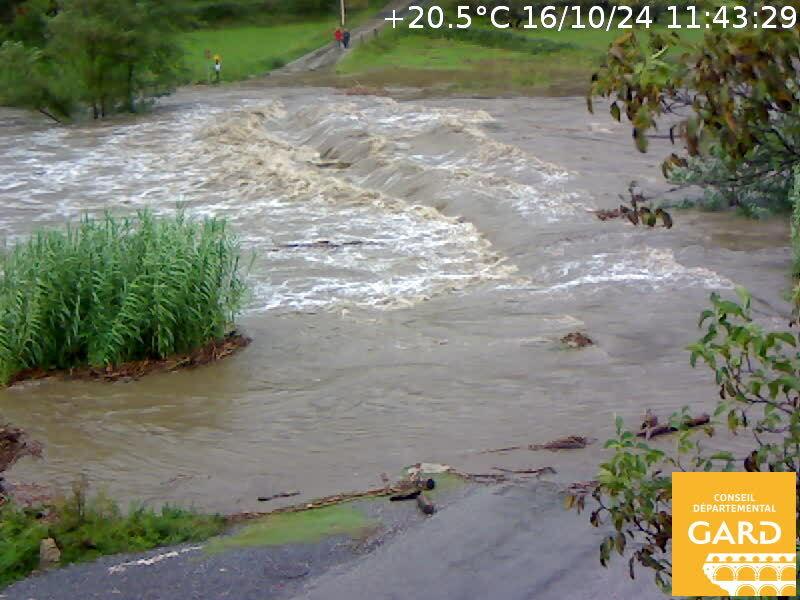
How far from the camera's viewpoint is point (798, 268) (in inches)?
498

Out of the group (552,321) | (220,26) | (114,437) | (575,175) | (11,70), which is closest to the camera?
(114,437)

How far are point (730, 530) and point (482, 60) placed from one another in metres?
38.1

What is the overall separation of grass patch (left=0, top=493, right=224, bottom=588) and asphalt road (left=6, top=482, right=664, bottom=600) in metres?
Result: 0.15

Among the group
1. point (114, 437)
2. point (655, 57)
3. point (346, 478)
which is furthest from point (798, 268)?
point (655, 57)

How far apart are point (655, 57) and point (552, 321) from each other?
32.2 feet

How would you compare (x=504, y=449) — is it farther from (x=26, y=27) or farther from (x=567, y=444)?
(x=26, y=27)

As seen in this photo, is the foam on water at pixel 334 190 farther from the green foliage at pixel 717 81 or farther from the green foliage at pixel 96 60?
the green foliage at pixel 717 81

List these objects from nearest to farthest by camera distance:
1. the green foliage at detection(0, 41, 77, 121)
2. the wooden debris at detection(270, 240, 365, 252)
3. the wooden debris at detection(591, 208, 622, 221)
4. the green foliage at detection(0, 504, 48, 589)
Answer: the green foliage at detection(0, 504, 48, 589) < the wooden debris at detection(270, 240, 365, 252) < the wooden debris at detection(591, 208, 622, 221) < the green foliage at detection(0, 41, 77, 121)

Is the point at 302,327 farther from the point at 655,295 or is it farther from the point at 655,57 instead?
the point at 655,57

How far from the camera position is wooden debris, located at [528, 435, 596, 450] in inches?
348

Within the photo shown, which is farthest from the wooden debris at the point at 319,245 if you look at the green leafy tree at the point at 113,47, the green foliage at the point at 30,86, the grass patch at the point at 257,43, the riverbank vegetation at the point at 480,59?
the grass patch at the point at 257,43

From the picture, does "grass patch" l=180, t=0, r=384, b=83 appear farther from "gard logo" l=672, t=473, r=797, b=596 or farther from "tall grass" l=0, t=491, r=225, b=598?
"gard logo" l=672, t=473, r=797, b=596

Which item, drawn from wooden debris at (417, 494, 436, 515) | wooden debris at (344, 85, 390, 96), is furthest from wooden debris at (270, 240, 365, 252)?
wooden debris at (344, 85, 390, 96)

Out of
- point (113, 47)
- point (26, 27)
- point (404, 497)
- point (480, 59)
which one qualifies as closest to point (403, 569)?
point (404, 497)
